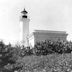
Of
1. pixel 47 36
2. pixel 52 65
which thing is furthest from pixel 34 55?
pixel 47 36

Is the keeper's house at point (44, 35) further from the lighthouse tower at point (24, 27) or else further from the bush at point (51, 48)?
the bush at point (51, 48)

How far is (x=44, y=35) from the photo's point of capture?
2803 cm

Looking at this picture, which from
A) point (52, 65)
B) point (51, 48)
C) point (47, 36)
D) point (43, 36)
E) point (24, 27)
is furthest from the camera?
point (24, 27)

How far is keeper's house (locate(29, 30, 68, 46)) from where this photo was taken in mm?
27375

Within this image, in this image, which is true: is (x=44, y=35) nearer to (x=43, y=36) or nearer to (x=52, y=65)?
(x=43, y=36)

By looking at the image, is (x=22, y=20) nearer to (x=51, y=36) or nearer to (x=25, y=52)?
(x=51, y=36)

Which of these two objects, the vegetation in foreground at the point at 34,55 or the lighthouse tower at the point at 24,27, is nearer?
the vegetation in foreground at the point at 34,55

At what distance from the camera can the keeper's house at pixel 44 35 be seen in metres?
27.4

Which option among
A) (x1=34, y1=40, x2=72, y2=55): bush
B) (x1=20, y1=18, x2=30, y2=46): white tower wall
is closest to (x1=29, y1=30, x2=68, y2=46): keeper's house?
(x1=20, y1=18, x2=30, y2=46): white tower wall

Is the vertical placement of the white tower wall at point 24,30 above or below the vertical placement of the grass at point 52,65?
above

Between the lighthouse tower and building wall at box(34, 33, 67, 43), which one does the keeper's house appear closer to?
building wall at box(34, 33, 67, 43)

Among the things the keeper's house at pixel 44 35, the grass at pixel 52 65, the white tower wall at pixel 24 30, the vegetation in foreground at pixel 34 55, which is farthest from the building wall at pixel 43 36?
the grass at pixel 52 65

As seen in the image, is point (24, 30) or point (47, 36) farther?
point (24, 30)

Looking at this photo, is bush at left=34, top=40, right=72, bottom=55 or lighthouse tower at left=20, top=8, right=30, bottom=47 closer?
bush at left=34, top=40, right=72, bottom=55
